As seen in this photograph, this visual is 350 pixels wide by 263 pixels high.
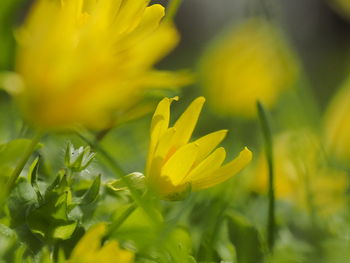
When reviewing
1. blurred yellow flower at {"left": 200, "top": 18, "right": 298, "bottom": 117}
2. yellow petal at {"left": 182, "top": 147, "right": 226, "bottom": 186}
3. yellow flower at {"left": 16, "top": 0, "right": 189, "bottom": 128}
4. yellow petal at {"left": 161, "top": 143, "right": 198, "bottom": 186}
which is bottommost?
blurred yellow flower at {"left": 200, "top": 18, "right": 298, "bottom": 117}

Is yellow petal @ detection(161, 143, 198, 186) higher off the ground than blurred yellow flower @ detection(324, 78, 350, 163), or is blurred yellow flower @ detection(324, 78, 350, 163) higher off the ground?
yellow petal @ detection(161, 143, 198, 186)

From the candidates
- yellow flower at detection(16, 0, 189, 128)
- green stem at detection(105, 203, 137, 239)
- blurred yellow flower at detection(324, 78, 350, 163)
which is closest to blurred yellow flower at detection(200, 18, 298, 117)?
blurred yellow flower at detection(324, 78, 350, 163)

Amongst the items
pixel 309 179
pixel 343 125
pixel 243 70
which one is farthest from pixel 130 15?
pixel 243 70

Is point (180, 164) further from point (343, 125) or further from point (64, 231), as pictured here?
point (343, 125)

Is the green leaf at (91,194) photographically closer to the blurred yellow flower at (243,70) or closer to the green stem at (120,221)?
the green stem at (120,221)

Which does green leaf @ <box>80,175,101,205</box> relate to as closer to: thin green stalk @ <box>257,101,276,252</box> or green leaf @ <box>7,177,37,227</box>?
green leaf @ <box>7,177,37,227</box>

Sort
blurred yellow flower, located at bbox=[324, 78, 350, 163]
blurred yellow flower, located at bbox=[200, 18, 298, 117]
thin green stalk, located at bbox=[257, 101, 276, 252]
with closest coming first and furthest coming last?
thin green stalk, located at bbox=[257, 101, 276, 252] → blurred yellow flower, located at bbox=[324, 78, 350, 163] → blurred yellow flower, located at bbox=[200, 18, 298, 117]

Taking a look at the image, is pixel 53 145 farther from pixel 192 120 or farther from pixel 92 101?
pixel 92 101
